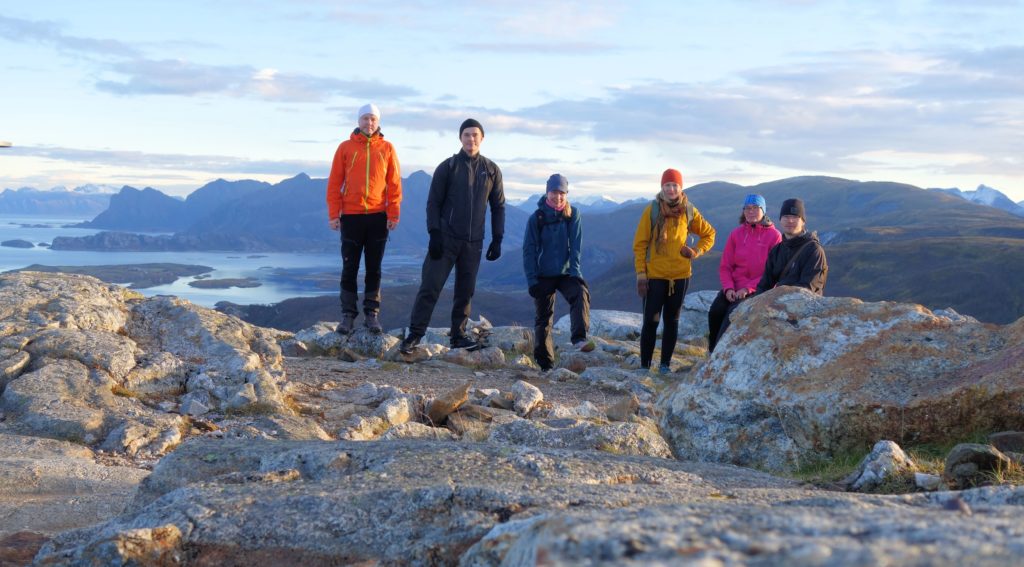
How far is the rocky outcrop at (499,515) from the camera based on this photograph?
1.92 m

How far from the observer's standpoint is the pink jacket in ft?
35.6

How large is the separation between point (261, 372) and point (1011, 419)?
7.30 metres

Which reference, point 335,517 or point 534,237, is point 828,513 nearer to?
point 335,517

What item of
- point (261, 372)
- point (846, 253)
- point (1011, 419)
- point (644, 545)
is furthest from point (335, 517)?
point (846, 253)

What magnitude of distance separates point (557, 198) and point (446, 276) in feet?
6.64

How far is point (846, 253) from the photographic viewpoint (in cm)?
16238

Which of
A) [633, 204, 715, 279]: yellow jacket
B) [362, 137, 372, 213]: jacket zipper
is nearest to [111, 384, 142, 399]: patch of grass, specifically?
[362, 137, 372, 213]: jacket zipper

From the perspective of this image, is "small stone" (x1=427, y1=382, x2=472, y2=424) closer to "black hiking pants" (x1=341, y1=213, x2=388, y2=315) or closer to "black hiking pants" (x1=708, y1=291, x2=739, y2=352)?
"black hiking pants" (x1=341, y1=213, x2=388, y2=315)

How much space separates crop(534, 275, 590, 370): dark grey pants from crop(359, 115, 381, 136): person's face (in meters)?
3.32

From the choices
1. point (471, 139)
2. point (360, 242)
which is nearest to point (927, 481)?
point (471, 139)

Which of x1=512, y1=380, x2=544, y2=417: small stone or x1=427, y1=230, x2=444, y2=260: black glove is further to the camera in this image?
x1=427, y1=230, x2=444, y2=260: black glove

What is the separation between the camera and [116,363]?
8.88 m

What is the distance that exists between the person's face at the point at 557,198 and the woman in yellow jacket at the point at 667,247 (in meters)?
1.21

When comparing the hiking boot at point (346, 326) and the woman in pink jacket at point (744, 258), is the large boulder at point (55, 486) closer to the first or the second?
the hiking boot at point (346, 326)
